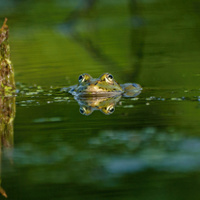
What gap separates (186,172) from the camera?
484 centimetres

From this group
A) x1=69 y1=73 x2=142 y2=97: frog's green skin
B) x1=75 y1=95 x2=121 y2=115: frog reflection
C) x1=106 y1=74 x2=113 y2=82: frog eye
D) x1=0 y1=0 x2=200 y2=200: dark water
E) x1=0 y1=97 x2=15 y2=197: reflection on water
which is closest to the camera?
x1=0 y1=0 x2=200 y2=200: dark water

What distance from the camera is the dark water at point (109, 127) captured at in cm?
468

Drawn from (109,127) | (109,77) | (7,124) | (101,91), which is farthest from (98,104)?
(109,127)

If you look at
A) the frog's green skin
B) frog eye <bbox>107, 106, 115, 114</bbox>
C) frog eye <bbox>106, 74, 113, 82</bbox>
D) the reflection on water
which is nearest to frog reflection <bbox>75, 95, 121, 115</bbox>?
frog eye <bbox>107, 106, 115, 114</bbox>

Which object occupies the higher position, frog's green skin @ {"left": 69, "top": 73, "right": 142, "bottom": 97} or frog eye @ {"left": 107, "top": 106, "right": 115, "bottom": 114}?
frog's green skin @ {"left": 69, "top": 73, "right": 142, "bottom": 97}

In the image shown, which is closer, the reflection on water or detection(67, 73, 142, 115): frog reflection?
the reflection on water

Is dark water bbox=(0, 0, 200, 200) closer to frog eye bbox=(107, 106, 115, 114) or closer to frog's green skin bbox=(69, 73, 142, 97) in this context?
frog eye bbox=(107, 106, 115, 114)

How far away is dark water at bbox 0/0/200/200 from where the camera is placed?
4.68 metres

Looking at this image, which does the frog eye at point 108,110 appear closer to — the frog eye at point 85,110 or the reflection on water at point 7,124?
the frog eye at point 85,110

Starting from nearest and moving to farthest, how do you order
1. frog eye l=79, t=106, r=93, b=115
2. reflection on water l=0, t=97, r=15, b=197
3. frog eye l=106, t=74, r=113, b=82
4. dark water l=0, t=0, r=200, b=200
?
dark water l=0, t=0, r=200, b=200 < reflection on water l=0, t=97, r=15, b=197 < frog eye l=79, t=106, r=93, b=115 < frog eye l=106, t=74, r=113, b=82

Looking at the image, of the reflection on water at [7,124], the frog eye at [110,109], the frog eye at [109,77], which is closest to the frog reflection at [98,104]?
the frog eye at [110,109]

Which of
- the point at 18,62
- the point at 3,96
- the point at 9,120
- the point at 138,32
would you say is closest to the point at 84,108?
the point at 9,120

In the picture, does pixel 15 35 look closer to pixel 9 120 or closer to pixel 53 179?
pixel 9 120

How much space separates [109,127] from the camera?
21.0 feet
